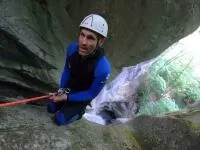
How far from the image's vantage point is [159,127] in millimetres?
5066

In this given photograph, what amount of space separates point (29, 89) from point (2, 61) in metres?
0.95

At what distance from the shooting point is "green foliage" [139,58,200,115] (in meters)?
14.3

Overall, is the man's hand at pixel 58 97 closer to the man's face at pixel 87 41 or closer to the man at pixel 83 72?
the man at pixel 83 72

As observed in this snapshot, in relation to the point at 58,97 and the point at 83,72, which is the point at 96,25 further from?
the point at 58,97

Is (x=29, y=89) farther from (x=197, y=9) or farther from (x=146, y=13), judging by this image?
(x=197, y=9)

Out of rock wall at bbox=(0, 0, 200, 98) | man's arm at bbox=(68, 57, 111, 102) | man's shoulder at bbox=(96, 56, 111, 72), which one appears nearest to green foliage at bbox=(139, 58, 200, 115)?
rock wall at bbox=(0, 0, 200, 98)

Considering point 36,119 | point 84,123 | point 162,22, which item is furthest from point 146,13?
point 36,119

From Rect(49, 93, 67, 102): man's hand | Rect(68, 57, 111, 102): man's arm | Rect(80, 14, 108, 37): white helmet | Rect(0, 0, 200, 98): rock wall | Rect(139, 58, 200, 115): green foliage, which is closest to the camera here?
Rect(80, 14, 108, 37): white helmet

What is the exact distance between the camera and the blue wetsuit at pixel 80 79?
3.92 m

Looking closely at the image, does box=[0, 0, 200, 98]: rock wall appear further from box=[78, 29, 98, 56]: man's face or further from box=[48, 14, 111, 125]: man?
box=[78, 29, 98, 56]: man's face

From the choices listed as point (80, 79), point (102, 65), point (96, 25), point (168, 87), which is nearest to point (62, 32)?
point (80, 79)

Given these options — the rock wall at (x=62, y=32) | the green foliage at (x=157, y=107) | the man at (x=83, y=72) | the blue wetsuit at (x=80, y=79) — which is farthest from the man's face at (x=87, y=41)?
the green foliage at (x=157, y=107)

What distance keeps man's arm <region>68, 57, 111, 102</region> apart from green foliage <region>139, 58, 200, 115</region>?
988 centimetres

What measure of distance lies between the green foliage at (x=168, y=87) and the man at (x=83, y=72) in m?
9.71
